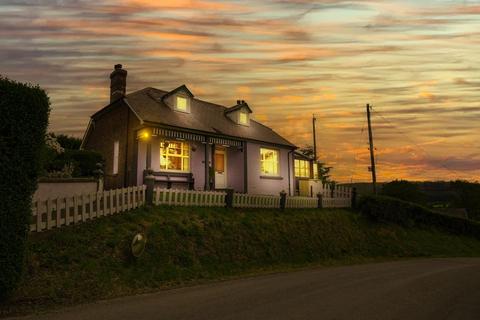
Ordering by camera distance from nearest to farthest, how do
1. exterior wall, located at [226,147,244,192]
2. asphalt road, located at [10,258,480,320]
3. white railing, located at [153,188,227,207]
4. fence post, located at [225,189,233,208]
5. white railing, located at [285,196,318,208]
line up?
asphalt road, located at [10,258,480,320] → white railing, located at [153,188,227,207] → fence post, located at [225,189,233,208] → white railing, located at [285,196,318,208] → exterior wall, located at [226,147,244,192]

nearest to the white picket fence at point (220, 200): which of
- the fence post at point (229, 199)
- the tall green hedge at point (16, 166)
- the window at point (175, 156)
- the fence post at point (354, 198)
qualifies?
the fence post at point (229, 199)

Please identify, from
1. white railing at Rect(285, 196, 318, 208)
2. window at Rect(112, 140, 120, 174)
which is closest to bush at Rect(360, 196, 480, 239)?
white railing at Rect(285, 196, 318, 208)

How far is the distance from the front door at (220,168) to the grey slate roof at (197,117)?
5.47ft

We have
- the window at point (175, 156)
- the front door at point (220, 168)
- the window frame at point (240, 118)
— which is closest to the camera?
the window at point (175, 156)

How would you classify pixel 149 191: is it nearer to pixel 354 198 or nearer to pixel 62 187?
pixel 62 187

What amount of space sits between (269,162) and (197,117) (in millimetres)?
6517

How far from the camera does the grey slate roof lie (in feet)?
72.1

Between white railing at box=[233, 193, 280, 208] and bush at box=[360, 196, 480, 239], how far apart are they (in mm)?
8281

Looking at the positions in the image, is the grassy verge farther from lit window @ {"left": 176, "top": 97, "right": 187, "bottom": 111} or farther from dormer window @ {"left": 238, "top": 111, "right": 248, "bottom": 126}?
dormer window @ {"left": 238, "top": 111, "right": 248, "bottom": 126}

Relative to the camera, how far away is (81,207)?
1262cm

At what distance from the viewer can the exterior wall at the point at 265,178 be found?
2672 centimetres

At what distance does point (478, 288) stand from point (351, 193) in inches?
700

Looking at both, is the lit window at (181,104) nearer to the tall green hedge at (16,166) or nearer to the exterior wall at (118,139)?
the exterior wall at (118,139)

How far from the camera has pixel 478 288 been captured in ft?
35.1
